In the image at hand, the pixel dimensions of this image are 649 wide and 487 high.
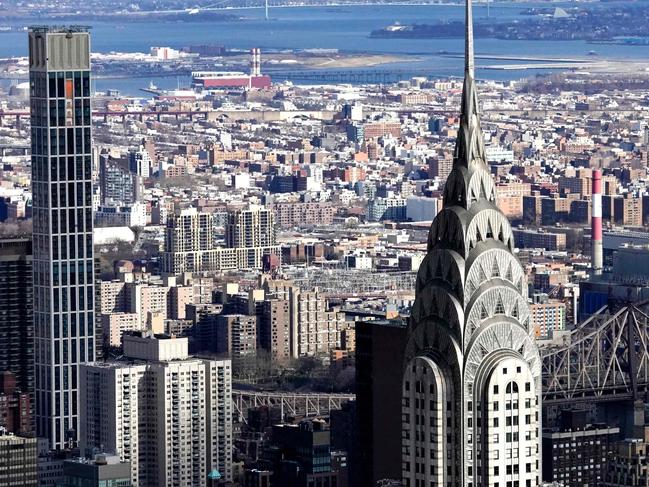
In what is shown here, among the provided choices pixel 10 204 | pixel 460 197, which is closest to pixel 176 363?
pixel 460 197

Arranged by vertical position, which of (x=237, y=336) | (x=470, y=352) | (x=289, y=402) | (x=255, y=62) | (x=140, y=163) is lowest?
(x=289, y=402)

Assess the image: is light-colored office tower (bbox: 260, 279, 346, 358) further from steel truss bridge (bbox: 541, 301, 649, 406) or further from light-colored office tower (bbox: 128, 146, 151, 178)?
light-colored office tower (bbox: 128, 146, 151, 178)

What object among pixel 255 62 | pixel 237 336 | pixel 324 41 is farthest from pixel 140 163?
pixel 324 41

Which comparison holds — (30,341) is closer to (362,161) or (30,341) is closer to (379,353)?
(379,353)

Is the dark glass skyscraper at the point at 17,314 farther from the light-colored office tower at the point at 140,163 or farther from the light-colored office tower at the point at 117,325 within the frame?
the light-colored office tower at the point at 140,163

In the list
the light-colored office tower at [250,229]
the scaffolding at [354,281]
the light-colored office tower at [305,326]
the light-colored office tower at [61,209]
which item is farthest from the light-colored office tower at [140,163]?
the light-colored office tower at [61,209]

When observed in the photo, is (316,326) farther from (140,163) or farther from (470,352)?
(140,163)
